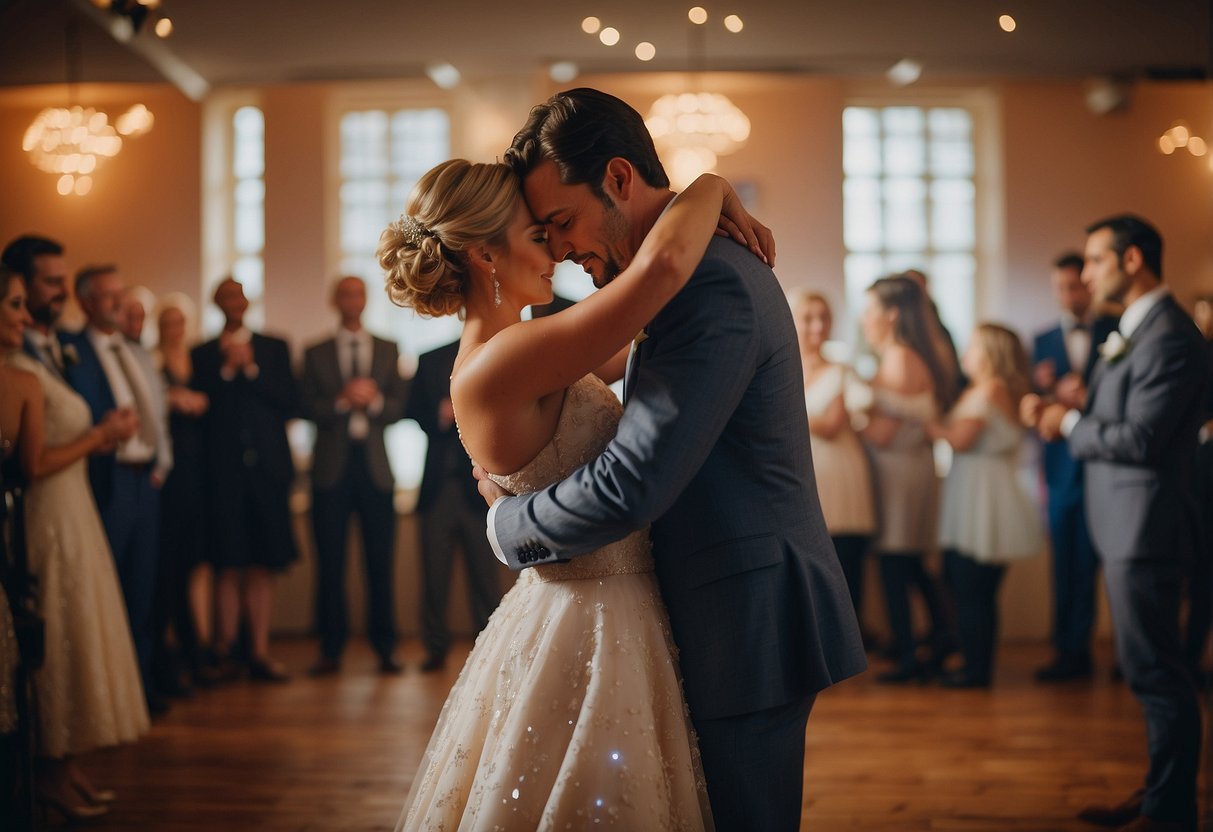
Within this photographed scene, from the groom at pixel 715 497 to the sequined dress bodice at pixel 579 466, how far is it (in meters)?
0.04

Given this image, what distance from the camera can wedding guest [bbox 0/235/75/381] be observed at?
2994mm

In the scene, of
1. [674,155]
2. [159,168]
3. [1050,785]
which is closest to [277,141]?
[159,168]

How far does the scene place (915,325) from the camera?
15.2 feet

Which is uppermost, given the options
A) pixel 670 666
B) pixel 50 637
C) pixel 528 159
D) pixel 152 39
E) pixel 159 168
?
pixel 152 39

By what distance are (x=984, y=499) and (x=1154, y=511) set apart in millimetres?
1677

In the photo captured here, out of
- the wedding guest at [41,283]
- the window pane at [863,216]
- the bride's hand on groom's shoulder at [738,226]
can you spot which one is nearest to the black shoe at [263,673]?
the wedding guest at [41,283]

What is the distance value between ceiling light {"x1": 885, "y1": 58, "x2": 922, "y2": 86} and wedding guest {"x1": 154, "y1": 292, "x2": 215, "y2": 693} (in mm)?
3130

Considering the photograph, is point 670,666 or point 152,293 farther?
point 152,293

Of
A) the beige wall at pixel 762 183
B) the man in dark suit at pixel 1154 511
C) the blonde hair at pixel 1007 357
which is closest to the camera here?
the man in dark suit at pixel 1154 511

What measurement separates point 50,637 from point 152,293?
140 centimetres

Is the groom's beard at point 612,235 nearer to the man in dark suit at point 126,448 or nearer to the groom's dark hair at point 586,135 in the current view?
the groom's dark hair at point 586,135

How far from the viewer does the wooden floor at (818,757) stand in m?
3.03

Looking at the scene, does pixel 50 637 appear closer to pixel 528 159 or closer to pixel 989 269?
pixel 528 159

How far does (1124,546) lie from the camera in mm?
2803
